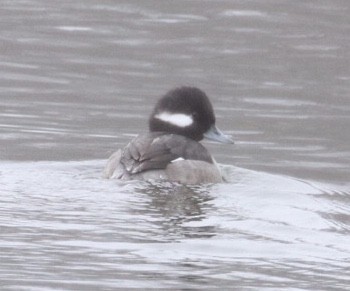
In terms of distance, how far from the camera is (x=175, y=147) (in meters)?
13.1

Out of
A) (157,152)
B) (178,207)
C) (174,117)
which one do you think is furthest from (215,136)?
(178,207)

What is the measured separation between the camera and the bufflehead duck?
1282 cm

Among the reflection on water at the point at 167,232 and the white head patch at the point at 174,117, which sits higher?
the white head patch at the point at 174,117

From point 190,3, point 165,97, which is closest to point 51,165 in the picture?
point 165,97

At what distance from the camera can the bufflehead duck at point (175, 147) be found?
1282 centimetres

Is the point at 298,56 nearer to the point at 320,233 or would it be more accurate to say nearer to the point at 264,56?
the point at 264,56

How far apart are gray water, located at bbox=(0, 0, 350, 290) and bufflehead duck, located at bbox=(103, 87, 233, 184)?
0.17 metres

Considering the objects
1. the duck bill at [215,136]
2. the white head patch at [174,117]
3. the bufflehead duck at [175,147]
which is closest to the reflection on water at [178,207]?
the bufflehead duck at [175,147]

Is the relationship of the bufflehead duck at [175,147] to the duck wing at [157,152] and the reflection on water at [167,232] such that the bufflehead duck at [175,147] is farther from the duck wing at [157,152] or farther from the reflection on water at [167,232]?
the reflection on water at [167,232]

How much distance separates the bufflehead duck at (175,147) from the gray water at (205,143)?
17 cm

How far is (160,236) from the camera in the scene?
1071 centimetres

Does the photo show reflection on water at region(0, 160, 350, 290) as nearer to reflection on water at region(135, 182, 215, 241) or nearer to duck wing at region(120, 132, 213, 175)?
reflection on water at region(135, 182, 215, 241)

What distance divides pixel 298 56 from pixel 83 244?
11071 mm

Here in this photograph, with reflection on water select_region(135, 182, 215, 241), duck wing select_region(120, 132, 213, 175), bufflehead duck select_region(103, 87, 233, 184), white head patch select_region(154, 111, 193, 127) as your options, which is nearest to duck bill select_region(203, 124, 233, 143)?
bufflehead duck select_region(103, 87, 233, 184)
